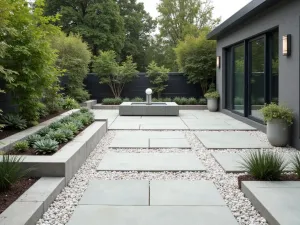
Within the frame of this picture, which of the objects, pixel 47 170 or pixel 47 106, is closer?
pixel 47 170

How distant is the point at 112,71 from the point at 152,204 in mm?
12901

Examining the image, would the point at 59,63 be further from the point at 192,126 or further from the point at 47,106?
the point at 192,126

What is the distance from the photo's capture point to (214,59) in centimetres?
1507

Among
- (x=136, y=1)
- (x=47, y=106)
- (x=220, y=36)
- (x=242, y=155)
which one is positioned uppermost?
(x=136, y=1)

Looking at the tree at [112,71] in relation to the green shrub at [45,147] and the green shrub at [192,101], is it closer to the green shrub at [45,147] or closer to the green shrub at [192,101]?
the green shrub at [192,101]

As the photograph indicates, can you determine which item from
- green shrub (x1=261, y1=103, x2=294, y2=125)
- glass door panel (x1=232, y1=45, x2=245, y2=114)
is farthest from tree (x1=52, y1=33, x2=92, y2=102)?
green shrub (x1=261, y1=103, x2=294, y2=125)

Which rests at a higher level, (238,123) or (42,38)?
(42,38)

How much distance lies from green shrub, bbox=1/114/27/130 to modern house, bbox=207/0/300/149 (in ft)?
16.1

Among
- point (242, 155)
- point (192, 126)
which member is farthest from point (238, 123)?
point (242, 155)

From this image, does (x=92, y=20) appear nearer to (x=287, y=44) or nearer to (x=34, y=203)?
(x=287, y=44)

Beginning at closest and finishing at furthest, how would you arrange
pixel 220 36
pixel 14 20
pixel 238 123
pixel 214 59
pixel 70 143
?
pixel 70 143 < pixel 14 20 < pixel 238 123 < pixel 220 36 < pixel 214 59

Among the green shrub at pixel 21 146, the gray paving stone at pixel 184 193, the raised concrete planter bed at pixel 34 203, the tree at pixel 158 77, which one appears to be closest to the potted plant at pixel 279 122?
the gray paving stone at pixel 184 193

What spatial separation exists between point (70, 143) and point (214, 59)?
1074cm

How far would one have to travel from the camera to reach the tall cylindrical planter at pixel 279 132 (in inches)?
254
